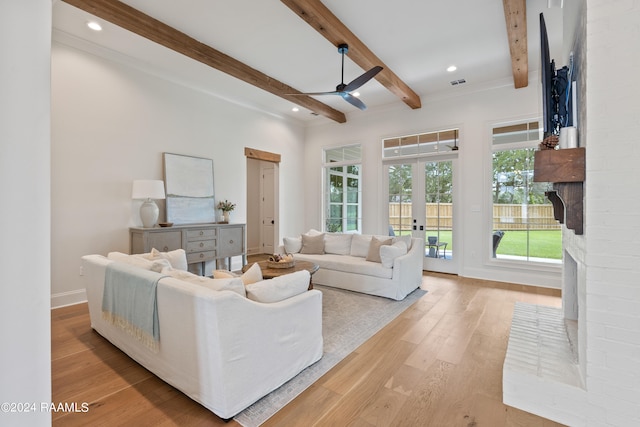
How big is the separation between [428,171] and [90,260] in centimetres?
524

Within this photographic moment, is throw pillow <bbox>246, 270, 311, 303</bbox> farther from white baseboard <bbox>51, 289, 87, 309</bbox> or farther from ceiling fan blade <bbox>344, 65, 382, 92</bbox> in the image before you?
white baseboard <bbox>51, 289, 87, 309</bbox>

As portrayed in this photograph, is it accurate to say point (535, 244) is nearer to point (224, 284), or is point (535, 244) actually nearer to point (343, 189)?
point (343, 189)

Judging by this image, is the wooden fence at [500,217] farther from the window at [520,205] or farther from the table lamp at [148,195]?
the table lamp at [148,195]

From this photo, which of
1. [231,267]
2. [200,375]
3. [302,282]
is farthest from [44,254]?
[231,267]

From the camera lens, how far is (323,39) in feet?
12.3

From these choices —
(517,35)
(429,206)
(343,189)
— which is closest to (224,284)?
(517,35)

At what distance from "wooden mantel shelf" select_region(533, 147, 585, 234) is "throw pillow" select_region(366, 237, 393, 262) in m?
2.55

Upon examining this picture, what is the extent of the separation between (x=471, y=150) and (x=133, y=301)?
208 inches

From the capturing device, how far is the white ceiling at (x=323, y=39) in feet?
10.3

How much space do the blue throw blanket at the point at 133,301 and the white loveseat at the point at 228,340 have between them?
0.06m

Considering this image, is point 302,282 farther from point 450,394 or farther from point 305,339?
point 450,394

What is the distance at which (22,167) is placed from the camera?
Result: 0.85 meters

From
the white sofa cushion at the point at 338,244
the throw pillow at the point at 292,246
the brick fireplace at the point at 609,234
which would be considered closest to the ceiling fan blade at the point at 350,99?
the white sofa cushion at the point at 338,244

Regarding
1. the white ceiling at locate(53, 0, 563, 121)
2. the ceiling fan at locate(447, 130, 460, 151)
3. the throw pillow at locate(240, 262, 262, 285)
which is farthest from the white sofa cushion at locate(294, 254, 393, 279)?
the white ceiling at locate(53, 0, 563, 121)
